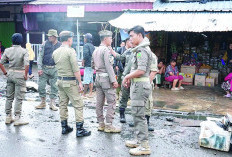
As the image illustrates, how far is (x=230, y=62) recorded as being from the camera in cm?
1192

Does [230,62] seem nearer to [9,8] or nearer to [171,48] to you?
[171,48]

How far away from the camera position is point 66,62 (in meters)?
4.97

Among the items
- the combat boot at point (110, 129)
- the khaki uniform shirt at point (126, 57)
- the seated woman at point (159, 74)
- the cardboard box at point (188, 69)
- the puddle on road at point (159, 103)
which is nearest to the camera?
the combat boot at point (110, 129)

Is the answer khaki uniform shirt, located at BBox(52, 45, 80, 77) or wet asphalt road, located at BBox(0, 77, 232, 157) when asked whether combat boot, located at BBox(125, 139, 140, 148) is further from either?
khaki uniform shirt, located at BBox(52, 45, 80, 77)

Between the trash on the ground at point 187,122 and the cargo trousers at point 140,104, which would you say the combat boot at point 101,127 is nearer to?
the cargo trousers at point 140,104

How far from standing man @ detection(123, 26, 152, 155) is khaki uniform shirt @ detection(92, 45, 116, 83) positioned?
0.84m

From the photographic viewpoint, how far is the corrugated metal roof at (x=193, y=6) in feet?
37.6

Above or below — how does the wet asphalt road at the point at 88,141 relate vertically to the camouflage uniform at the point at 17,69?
below

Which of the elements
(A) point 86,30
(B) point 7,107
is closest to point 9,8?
(A) point 86,30

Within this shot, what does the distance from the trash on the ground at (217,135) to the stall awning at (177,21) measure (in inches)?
180

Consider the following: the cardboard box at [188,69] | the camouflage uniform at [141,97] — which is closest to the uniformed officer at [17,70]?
the camouflage uniform at [141,97]

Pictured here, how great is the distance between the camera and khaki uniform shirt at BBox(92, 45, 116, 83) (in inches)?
199

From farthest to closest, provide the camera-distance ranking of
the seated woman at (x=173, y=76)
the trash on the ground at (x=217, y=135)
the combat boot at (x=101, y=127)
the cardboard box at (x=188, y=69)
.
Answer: the cardboard box at (x=188, y=69) < the seated woman at (x=173, y=76) < the combat boot at (x=101, y=127) < the trash on the ground at (x=217, y=135)

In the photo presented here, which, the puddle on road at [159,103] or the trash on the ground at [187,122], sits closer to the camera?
the trash on the ground at [187,122]
